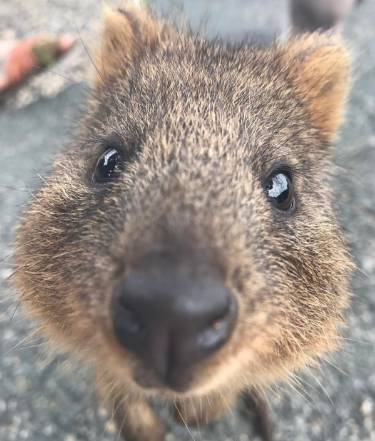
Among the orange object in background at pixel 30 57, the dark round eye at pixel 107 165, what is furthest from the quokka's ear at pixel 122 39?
the orange object in background at pixel 30 57

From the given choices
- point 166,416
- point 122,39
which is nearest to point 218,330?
point 166,416

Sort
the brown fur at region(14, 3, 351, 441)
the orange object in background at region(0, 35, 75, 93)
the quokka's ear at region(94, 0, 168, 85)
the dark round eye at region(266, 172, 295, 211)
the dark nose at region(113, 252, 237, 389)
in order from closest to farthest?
the dark nose at region(113, 252, 237, 389) < the brown fur at region(14, 3, 351, 441) < the dark round eye at region(266, 172, 295, 211) < the quokka's ear at region(94, 0, 168, 85) < the orange object in background at region(0, 35, 75, 93)

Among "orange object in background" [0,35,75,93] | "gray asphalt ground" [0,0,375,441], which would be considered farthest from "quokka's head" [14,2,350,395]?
"orange object in background" [0,35,75,93]

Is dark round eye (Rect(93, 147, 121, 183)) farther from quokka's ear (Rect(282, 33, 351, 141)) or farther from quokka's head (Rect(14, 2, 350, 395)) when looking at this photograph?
quokka's ear (Rect(282, 33, 351, 141))

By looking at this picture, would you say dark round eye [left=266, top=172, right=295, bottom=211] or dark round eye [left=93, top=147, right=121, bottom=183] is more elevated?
dark round eye [left=93, top=147, right=121, bottom=183]

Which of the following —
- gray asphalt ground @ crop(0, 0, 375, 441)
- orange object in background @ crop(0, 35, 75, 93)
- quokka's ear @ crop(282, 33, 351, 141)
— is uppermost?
orange object in background @ crop(0, 35, 75, 93)

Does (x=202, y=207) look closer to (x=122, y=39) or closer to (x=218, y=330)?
(x=218, y=330)
